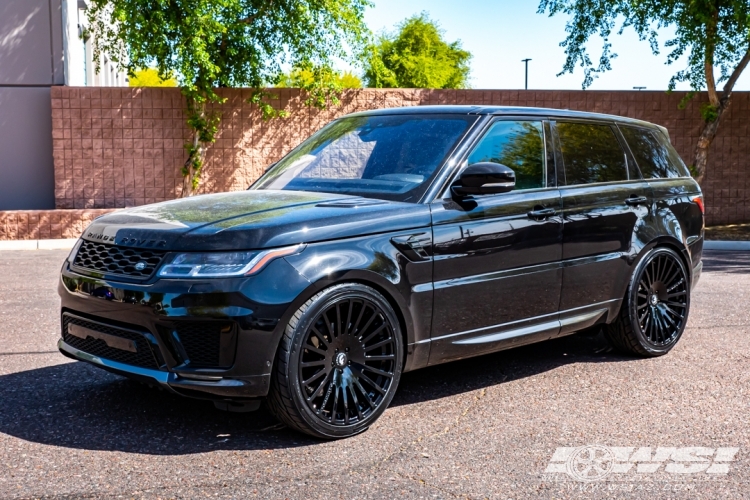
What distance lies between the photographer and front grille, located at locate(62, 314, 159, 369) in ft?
14.1

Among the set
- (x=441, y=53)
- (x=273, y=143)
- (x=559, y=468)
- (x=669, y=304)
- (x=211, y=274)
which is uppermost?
(x=441, y=53)

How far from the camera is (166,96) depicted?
16.6 m

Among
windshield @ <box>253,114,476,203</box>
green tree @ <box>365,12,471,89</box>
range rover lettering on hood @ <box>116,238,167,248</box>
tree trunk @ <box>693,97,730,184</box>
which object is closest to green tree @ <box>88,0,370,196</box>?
tree trunk @ <box>693,97,730,184</box>

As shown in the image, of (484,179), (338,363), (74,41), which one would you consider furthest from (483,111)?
(74,41)

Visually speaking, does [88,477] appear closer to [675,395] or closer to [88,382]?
[88,382]

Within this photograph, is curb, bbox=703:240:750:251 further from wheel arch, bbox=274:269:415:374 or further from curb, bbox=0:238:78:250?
wheel arch, bbox=274:269:415:374

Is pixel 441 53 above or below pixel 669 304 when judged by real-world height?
above

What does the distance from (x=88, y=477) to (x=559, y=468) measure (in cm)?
216

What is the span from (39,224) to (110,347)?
12.0m

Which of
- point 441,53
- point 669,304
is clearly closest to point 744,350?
point 669,304

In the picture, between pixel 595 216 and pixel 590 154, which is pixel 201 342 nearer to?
pixel 595 216

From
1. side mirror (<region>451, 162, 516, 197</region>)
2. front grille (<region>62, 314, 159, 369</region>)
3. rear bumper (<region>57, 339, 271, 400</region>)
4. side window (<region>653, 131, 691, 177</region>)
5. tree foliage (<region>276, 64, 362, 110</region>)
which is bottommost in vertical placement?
rear bumper (<region>57, 339, 271, 400</region>)

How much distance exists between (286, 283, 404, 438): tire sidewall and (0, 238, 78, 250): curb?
36.3 feet

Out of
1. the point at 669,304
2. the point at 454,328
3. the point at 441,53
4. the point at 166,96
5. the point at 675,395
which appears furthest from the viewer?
the point at 441,53
